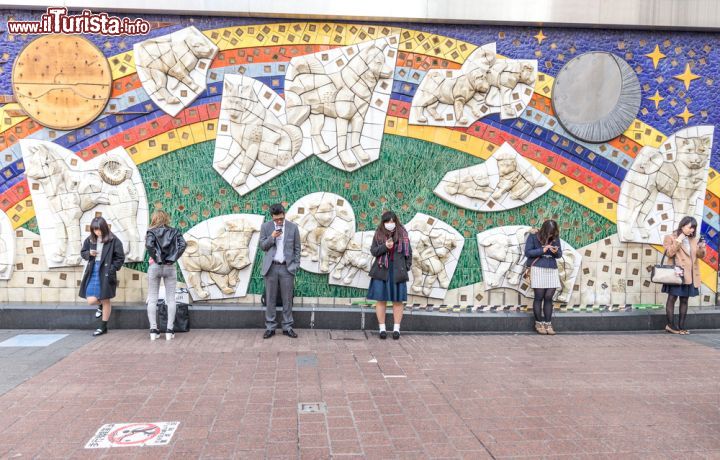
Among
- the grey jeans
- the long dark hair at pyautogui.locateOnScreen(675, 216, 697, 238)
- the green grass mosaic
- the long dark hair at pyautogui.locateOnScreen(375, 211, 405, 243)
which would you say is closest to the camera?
the grey jeans

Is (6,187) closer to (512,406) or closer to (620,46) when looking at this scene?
(512,406)

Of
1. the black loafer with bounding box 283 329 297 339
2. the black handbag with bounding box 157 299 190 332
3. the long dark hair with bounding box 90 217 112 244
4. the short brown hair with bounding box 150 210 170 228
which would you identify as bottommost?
the black loafer with bounding box 283 329 297 339

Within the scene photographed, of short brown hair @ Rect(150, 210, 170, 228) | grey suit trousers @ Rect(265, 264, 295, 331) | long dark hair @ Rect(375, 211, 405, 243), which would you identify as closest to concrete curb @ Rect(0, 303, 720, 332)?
grey suit trousers @ Rect(265, 264, 295, 331)

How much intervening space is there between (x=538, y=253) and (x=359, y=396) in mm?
3701

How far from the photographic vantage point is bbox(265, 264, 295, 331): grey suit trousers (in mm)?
6953

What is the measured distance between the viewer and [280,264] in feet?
22.9

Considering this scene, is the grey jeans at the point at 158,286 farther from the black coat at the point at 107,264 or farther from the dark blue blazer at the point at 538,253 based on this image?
the dark blue blazer at the point at 538,253

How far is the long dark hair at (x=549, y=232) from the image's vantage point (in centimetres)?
729

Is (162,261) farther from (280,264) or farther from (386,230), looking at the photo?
(386,230)

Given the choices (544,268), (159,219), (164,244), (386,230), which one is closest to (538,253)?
(544,268)

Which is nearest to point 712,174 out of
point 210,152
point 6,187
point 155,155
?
point 210,152

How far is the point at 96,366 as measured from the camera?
5602mm

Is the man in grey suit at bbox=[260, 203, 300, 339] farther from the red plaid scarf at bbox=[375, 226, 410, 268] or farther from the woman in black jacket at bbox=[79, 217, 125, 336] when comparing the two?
the woman in black jacket at bbox=[79, 217, 125, 336]

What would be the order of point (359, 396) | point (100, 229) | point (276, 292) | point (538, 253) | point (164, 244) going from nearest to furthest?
point (359, 396)
point (164, 244)
point (100, 229)
point (276, 292)
point (538, 253)
